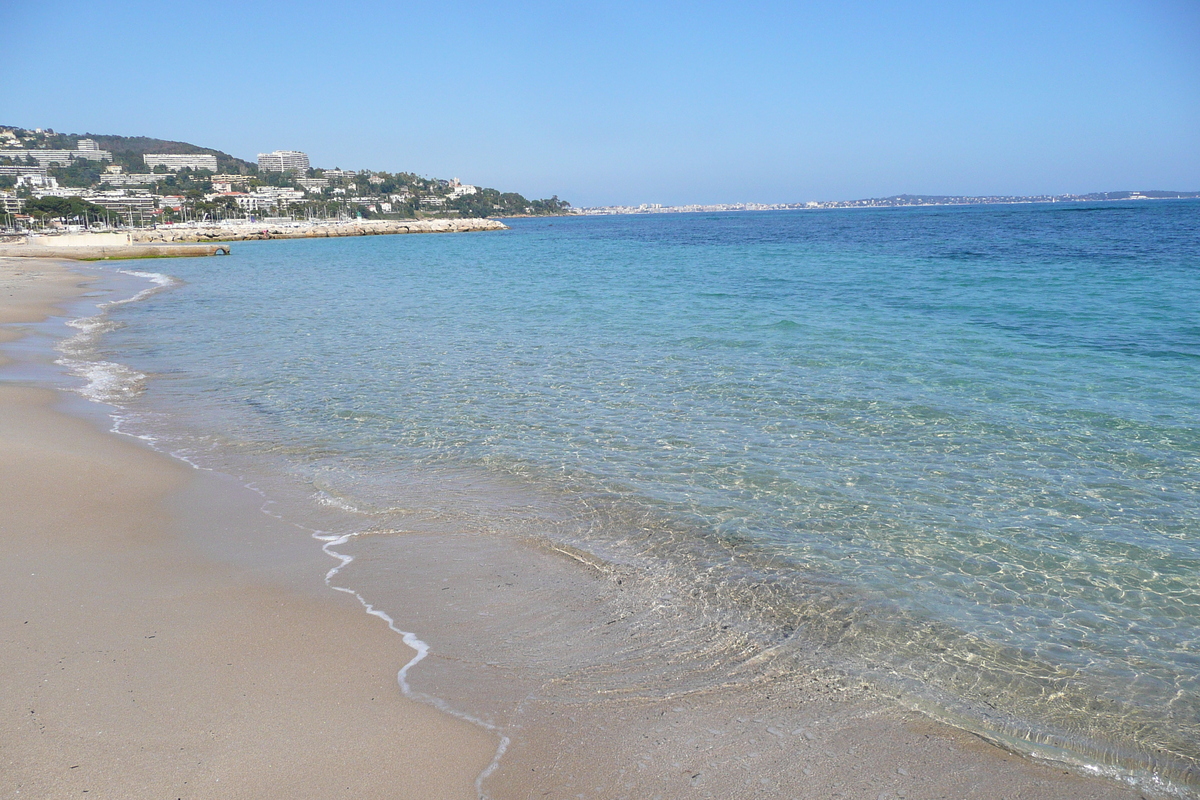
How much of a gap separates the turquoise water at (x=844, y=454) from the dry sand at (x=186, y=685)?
6.10ft

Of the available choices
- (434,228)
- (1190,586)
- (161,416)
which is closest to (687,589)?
(1190,586)

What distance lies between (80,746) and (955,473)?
22.2ft

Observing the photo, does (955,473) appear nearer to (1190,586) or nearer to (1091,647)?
(1190,586)

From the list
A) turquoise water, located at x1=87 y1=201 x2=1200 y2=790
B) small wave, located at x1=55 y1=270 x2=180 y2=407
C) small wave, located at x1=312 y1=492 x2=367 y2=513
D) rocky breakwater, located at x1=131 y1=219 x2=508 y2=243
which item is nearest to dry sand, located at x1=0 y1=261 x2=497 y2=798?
small wave, located at x1=312 y1=492 x2=367 y2=513

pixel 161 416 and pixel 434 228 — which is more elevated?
pixel 434 228

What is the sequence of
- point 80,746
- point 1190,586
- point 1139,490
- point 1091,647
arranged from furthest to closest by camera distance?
1. point 1139,490
2. point 1190,586
3. point 1091,647
4. point 80,746

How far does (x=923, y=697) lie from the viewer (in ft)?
12.7

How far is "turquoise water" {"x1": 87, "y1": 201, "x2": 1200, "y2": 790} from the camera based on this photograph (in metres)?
4.31

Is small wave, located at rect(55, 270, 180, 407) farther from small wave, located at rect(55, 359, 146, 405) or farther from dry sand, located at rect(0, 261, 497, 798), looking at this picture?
dry sand, located at rect(0, 261, 497, 798)

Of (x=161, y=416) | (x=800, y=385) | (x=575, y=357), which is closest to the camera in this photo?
(x=161, y=416)

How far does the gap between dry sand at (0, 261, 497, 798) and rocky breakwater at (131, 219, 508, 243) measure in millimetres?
79816

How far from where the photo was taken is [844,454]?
760cm

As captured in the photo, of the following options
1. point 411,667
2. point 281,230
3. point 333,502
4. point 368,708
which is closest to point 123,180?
point 281,230

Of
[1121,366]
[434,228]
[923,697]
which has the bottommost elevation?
[923,697]
